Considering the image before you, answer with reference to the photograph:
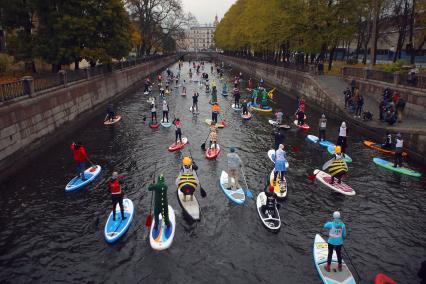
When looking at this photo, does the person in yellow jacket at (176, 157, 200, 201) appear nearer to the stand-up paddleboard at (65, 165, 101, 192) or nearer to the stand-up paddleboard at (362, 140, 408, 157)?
the stand-up paddleboard at (65, 165, 101, 192)

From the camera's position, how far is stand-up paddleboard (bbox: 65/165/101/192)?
1456 centimetres

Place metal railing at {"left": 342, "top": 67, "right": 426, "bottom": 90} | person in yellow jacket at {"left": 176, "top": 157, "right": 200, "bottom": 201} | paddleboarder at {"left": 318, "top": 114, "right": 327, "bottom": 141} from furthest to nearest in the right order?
1. metal railing at {"left": 342, "top": 67, "right": 426, "bottom": 90}
2. paddleboarder at {"left": 318, "top": 114, "right": 327, "bottom": 141}
3. person in yellow jacket at {"left": 176, "top": 157, "right": 200, "bottom": 201}

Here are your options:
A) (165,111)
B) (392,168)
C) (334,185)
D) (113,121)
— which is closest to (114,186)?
(334,185)

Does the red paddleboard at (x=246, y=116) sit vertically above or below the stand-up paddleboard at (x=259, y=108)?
below

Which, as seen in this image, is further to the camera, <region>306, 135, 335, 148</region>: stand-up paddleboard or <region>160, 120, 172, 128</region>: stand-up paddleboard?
<region>160, 120, 172, 128</region>: stand-up paddleboard

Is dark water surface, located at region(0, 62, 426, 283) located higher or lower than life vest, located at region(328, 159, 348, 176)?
lower

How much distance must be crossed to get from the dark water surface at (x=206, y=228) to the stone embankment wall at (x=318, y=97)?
8.26 feet

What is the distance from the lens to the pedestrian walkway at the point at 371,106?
20.8 meters

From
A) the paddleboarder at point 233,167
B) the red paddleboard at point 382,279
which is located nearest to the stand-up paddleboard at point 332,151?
the paddleboarder at point 233,167

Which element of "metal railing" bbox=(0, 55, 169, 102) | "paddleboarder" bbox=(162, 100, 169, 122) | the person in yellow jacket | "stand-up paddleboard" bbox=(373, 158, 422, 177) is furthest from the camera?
"paddleboarder" bbox=(162, 100, 169, 122)

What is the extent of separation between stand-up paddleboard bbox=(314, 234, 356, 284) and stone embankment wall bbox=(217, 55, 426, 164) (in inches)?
428

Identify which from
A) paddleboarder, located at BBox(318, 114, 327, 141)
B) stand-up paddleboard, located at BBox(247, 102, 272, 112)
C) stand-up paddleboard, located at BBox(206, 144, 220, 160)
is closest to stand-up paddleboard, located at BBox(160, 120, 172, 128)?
stand-up paddleboard, located at BBox(206, 144, 220, 160)

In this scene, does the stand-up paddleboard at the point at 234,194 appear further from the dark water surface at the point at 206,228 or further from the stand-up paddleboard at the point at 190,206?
the stand-up paddleboard at the point at 190,206

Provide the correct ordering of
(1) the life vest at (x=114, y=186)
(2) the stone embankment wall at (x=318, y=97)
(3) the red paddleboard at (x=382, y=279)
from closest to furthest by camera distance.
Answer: (3) the red paddleboard at (x=382, y=279) → (1) the life vest at (x=114, y=186) → (2) the stone embankment wall at (x=318, y=97)
